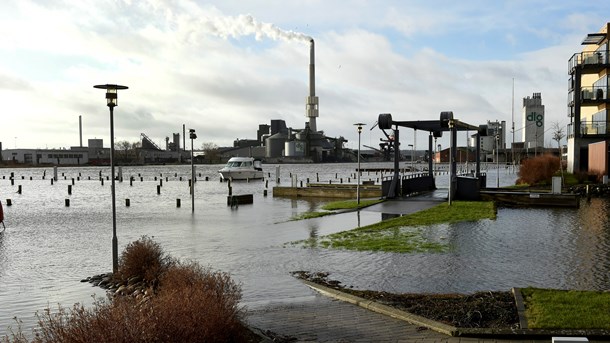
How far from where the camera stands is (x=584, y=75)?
58500 mm

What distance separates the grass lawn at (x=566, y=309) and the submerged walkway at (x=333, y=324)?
56cm

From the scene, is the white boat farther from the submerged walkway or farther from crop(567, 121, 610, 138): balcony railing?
the submerged walkway

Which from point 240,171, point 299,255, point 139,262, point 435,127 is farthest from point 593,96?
point 240,171

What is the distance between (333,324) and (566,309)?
408 cm

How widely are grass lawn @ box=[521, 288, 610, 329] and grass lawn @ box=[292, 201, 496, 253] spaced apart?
19.8ft

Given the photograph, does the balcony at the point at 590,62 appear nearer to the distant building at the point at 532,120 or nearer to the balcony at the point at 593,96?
the balcony at the point at 593,96

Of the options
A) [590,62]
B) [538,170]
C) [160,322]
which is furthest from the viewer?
[590,62]

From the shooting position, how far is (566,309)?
9.09 meters

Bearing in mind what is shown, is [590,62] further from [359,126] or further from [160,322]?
[160,322]

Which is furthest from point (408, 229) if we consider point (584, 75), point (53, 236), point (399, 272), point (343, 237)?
point (584, 75)

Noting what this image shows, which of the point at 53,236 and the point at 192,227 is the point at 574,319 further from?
the point at 53,236

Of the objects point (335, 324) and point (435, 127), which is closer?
point (335, 324)

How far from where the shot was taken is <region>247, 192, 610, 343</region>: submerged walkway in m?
8.35

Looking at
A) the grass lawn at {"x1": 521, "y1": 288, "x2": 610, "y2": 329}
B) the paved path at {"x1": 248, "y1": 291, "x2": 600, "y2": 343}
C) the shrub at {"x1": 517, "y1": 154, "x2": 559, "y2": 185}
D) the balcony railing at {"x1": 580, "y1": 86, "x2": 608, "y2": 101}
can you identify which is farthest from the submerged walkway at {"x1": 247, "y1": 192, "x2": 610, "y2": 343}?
the balcony railing at {"x1": 580, "y1": 86, "x2": 608, "y2": 101}
